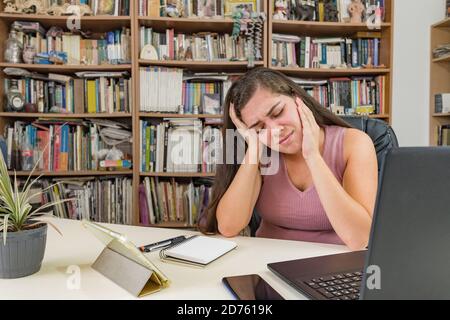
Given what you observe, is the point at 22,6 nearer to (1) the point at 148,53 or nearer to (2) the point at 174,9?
(1) the point at 148,53

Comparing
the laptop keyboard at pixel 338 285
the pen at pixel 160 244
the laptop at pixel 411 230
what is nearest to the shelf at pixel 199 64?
the pen at pixel 160 244

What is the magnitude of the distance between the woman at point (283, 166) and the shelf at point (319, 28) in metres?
1.31

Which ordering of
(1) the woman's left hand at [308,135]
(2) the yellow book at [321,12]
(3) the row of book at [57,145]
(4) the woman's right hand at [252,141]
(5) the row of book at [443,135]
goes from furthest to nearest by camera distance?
(5) the row of book at [443,135]
(2) the yellow book at [321,12]
(3) the row of book at [57,145]
(4) the woman's right hand at [252,141]
(1) the woman's left hand at [308,135]

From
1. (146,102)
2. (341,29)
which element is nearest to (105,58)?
(146,102)

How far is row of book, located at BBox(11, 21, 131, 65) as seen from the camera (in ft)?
7.55

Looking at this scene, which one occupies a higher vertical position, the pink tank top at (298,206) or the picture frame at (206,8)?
the picture frame at (206,8)

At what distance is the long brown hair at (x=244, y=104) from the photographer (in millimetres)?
1100

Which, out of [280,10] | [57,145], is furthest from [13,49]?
[280,10]

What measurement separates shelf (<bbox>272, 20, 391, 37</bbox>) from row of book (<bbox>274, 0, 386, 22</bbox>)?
6 centimetres

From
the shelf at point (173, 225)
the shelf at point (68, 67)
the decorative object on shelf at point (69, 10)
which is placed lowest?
the shelf at point (173, 225)

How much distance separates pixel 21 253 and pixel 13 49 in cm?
206

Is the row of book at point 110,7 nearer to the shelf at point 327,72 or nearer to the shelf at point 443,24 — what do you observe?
the shelf at point 327,72
